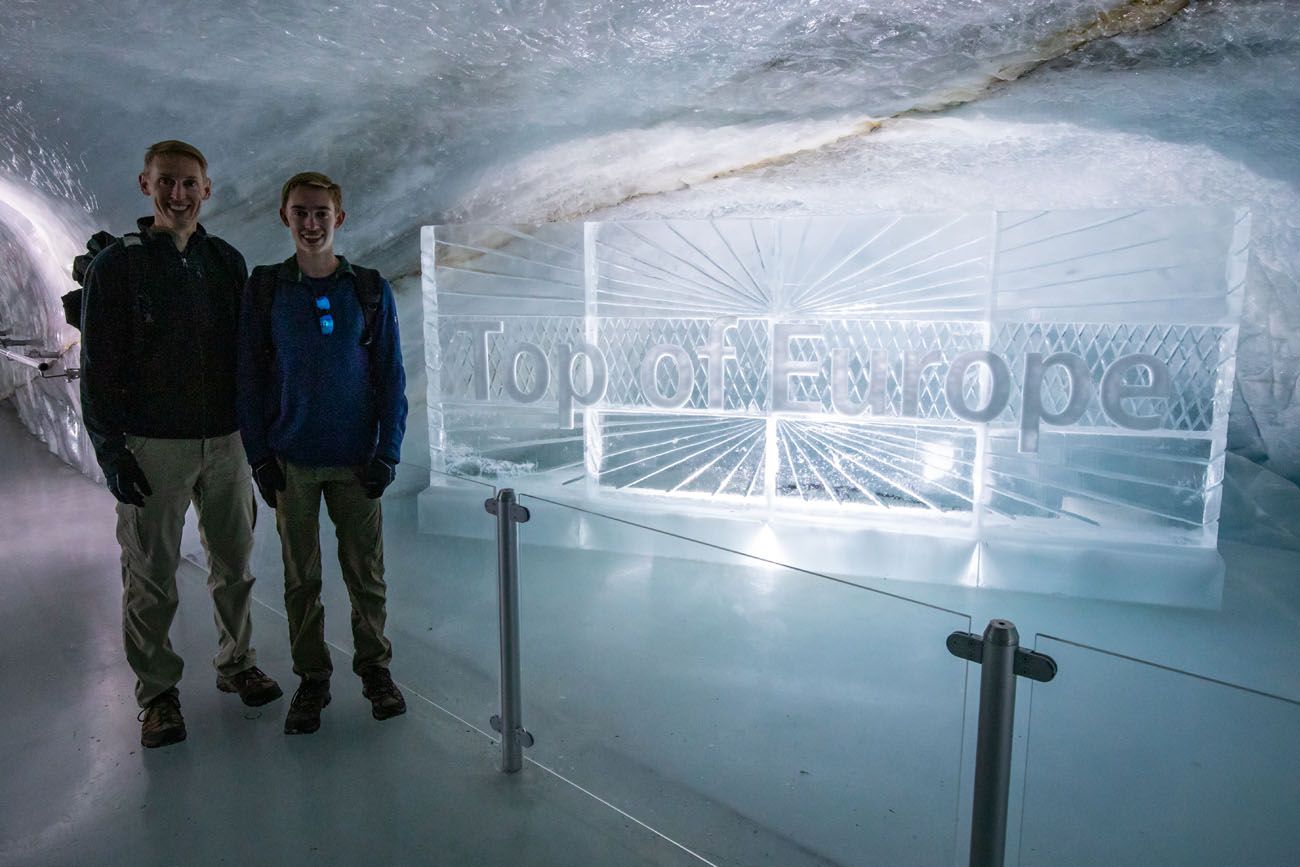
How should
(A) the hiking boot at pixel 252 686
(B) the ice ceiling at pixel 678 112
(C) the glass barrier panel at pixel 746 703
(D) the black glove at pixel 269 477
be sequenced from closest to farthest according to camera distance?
(C) the glass barrier panel at pixel 746 703 → (D) the black glove at pixel 269 477 → (A) the hiking boot at pixel 252 686 → (B) the ice ceiling at pixel 678 112

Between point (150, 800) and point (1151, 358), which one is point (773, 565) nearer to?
point (150, 800)

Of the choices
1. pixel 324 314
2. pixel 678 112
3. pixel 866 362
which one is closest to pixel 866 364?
pixel 866 362

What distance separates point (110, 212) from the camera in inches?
171

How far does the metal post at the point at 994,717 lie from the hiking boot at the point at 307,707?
157 centimetres

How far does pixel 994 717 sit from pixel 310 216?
5.64 feet

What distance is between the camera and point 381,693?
7.34 feet

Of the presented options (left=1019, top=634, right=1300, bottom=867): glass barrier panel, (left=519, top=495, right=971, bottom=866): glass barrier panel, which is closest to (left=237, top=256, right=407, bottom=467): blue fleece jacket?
(left=519, top=495, right=971, bottom=866): glass barrier panel

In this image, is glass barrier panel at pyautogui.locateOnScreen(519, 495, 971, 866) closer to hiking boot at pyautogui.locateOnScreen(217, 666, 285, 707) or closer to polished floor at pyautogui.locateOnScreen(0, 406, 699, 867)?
polished floor at pyautogui.locateOnScreen(0, 406, 699, 867)

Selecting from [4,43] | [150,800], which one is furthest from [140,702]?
[4,43]

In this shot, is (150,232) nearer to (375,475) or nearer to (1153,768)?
(375,475)

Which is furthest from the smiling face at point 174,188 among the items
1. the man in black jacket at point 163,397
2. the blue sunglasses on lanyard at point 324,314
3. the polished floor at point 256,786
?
the polished floor at point 256,786

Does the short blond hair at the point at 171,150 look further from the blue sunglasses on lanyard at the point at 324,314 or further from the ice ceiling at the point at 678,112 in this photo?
the ice ceiling at the point at 678,112

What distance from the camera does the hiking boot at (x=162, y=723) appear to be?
6.93ft

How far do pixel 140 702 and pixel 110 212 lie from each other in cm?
315
